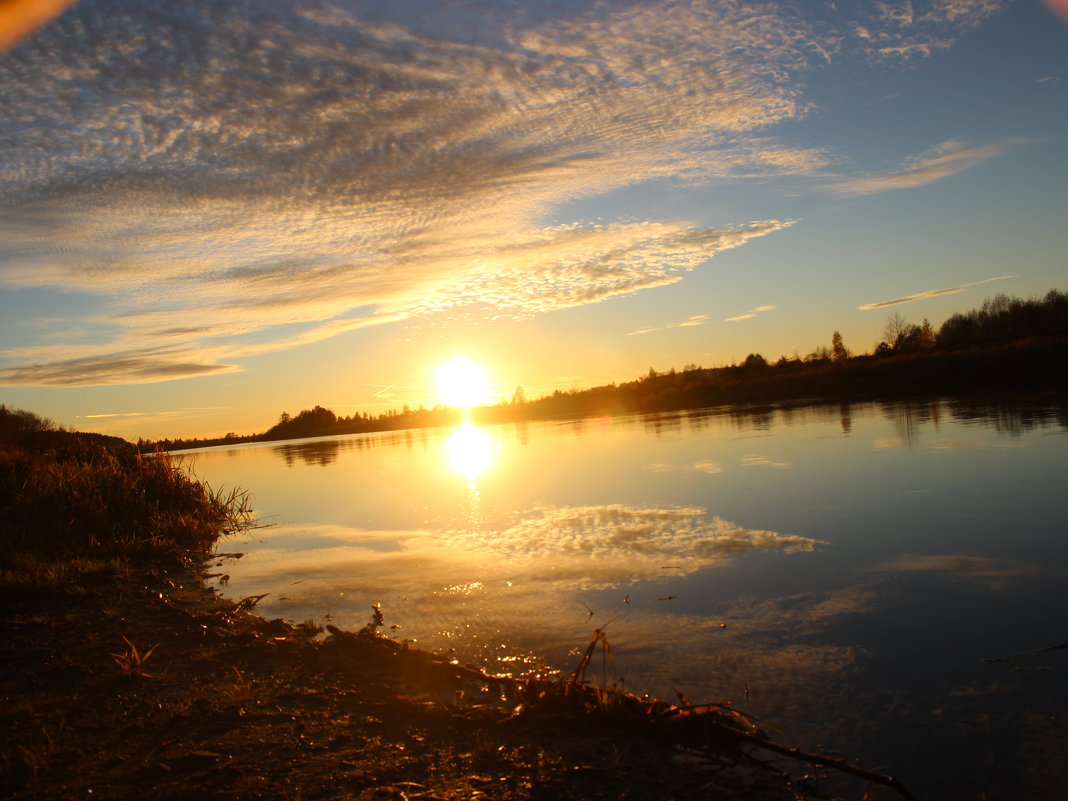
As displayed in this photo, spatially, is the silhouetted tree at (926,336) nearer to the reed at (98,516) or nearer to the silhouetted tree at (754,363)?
the silhouetted tree at (754,363)

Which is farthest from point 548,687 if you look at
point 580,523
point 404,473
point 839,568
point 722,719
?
point 404,473

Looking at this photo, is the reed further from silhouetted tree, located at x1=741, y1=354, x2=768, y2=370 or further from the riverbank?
silhouetted tree, located at x1=741, y1=354, x2=768, y2=370

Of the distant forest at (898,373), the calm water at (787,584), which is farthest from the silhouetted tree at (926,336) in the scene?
the calm water at (787,584)

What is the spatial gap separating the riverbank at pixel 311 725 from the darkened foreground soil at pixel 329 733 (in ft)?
0.04

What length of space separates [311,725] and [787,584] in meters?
5.51

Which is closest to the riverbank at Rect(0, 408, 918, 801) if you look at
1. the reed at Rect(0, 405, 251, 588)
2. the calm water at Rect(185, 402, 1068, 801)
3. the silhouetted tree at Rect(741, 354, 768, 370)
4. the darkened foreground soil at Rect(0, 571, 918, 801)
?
the darkened foreground soil at Rect(0, 571, 918, 801)

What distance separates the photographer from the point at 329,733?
15.3ft

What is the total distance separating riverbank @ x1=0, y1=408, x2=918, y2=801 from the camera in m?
3.93

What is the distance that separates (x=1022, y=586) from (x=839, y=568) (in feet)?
6.10

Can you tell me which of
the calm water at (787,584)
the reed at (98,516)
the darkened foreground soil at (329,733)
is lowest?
the calm water at (787,584)

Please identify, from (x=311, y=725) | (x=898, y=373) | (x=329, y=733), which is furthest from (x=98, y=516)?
(x=898, y=373)

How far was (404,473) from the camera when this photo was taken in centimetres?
2777

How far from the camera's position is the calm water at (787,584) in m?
4.61

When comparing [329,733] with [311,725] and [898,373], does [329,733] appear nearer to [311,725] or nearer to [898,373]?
[311,725]
